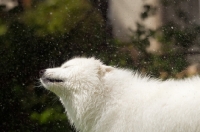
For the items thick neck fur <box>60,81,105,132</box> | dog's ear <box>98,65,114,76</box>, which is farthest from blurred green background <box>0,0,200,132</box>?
dog's ear <box>98,65,114,76</box>

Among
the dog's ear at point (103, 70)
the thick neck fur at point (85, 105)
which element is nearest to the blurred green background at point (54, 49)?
the thick neck fur at point (85, 105)

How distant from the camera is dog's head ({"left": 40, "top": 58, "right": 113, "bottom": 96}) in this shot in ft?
13.3

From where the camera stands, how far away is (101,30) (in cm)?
686

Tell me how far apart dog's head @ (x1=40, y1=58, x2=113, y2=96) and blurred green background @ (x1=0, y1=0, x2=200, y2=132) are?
1875 millimetres

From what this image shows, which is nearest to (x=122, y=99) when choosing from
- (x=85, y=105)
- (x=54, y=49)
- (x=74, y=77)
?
(x=85, y=105)

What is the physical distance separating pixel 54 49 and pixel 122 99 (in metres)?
2.78

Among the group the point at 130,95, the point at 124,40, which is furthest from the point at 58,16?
the point at 130,95

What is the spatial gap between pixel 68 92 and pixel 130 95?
60 centimetres

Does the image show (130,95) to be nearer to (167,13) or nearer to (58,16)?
(58,16)

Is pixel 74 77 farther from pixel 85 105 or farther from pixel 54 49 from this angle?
pixel 54 49

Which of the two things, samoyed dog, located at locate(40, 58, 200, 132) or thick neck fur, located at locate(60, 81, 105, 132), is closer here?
samoyed dog, located at locate(40, 58, 200, 132)

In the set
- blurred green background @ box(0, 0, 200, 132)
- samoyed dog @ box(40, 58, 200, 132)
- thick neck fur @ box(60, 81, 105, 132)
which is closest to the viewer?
samoyed dog @ box(40, 58, 200, 132)

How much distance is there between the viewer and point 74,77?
13.3 ft

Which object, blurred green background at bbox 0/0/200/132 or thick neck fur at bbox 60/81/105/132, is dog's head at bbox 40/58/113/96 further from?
blurred green background at bbox 0/0/200/132
